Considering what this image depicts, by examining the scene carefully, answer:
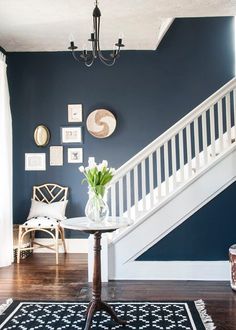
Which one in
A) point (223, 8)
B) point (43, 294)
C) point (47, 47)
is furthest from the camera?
point (47, 47)

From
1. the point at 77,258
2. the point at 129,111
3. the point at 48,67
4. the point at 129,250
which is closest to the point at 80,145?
the point at 129,111

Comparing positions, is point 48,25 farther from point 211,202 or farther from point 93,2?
point 211,202

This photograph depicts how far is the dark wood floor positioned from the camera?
134 inches

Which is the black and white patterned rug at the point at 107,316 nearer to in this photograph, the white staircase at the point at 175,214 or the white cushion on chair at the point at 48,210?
the white staircase at the point at 175,214

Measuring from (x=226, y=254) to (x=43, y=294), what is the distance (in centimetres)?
194

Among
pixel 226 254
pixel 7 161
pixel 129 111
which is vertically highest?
pixel 129 111

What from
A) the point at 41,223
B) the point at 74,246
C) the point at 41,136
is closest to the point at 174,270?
the point at 41,223

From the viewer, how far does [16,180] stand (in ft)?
19.1

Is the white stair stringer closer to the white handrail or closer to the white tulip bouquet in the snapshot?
the white handrail

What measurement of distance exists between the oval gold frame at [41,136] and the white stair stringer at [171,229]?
2232mm

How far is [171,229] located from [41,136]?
260 centimetres

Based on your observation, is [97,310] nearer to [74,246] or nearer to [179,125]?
[179,125]

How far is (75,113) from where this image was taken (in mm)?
5793

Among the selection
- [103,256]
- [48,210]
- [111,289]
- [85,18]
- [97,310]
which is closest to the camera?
[97,310]
